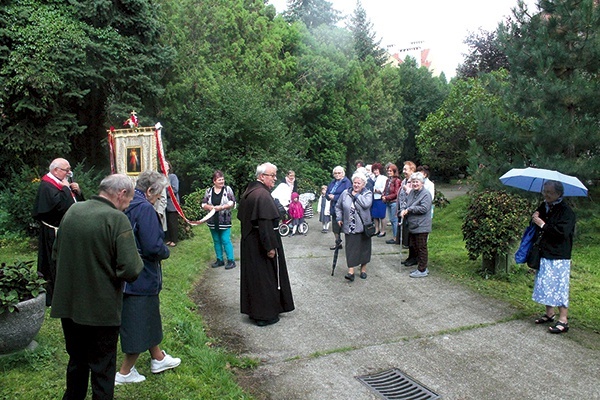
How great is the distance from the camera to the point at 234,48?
2123 cm

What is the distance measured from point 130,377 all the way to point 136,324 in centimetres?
55

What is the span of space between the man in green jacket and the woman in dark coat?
2.51 metres

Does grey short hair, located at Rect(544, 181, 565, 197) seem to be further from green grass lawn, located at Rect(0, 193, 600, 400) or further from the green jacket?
the green jacket

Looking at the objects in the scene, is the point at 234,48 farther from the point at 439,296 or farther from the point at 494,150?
the point at 439,296

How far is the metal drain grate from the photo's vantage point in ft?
14.1

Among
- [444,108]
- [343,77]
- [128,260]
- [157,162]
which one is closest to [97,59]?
[157,162]

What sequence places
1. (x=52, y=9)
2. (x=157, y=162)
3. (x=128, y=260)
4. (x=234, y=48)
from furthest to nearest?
(x=234, y=48)
(x=52, y=9)
(x=157, y=162)
(x=128, y=260)

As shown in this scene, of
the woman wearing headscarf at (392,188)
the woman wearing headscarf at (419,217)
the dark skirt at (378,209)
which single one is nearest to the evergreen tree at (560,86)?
the woman wearing headscarf at (392,188)

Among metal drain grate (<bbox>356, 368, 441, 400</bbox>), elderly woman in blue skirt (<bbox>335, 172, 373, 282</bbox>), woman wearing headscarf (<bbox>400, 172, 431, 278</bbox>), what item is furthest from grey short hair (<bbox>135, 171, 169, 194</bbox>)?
woman wearing headscarf (<bbox>400, 172, 431, 278</bbox>)

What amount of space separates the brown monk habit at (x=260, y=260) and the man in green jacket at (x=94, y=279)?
251 centimetres

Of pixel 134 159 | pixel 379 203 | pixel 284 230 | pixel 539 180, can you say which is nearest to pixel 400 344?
pixel 539 180

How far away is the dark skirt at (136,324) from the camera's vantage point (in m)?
4.13

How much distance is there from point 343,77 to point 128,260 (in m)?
24.7

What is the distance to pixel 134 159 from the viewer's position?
Result: 10.4 metres
